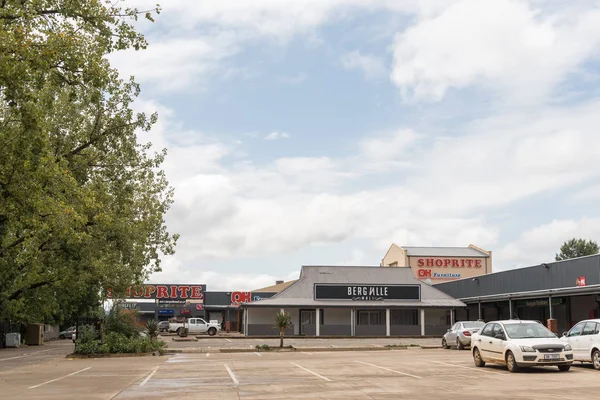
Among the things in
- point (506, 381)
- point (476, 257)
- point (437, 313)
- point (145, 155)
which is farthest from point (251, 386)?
point (476, 257)

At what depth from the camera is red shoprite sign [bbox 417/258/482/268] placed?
85.6 meters

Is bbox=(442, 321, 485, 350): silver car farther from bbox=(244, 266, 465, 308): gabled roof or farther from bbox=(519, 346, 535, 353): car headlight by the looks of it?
bbox=(244, 266, 465, 308): gabled roof

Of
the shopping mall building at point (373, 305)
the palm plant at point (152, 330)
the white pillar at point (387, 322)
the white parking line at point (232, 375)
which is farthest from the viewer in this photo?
the white pillar at point (387, 322)

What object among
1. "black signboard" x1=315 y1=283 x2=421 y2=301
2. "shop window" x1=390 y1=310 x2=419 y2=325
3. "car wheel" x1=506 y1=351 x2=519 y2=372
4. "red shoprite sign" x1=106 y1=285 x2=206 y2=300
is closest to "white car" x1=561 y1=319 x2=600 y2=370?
"car wheel" x1=506 y1=351 x2=519 y2=372

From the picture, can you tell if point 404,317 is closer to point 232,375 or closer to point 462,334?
point 462,334

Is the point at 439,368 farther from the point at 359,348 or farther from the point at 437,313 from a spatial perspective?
the point at 437,313

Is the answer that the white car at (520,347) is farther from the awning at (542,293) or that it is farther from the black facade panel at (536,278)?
the black facade panel at (536,278)

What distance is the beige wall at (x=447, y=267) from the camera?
8525 cm

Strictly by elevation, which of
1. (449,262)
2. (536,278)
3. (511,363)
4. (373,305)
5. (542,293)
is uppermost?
(449,262)

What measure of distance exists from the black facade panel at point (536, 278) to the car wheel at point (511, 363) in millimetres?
18159

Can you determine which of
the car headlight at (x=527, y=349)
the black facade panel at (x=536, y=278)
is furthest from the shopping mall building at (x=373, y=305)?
the car headlight at (x=527, y=349)

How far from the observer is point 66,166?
24688 mm

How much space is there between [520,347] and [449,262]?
224ft

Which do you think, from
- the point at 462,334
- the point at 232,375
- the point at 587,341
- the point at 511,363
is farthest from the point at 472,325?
the point at 232,375
